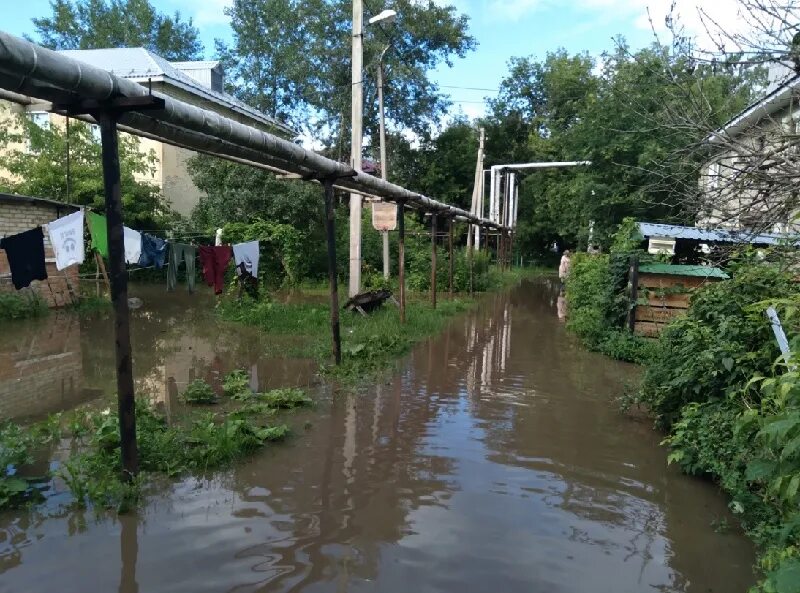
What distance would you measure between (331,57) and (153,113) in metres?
28.5

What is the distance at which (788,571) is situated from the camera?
8.58 feet

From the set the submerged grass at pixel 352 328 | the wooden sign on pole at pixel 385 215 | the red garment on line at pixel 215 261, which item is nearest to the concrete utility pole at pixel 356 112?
the wooden sign on pole at pixel 385 215

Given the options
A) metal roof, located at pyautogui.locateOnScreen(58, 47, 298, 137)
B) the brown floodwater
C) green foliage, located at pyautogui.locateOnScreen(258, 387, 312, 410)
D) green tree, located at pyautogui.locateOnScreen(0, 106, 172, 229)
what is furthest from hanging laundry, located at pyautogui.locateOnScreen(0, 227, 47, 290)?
metal roof, located at pyautogui.locateOnScreen(58, 47, 298, 137)

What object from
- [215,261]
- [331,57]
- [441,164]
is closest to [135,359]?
[215,261]

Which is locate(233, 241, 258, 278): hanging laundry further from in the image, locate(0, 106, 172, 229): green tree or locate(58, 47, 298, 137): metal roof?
locate(58, 47, 298, 137): metal roof

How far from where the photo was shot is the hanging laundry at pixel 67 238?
10977 mm

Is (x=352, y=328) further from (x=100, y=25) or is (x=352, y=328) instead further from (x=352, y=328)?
(x=100, y=25)

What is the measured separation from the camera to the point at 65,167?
20359 millimetres

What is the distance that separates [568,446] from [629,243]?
5.57 metres

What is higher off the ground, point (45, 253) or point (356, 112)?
→ point (356, 112)

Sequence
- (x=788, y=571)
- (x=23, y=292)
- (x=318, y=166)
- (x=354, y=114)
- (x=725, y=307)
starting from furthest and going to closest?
(x=354, y=114) < (x=23, y=292) < (x=318, y=166) < (x=725, y=307) < (x=788, y=571)

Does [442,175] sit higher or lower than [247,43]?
lower

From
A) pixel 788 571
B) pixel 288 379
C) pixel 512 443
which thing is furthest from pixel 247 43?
pixel 788 571

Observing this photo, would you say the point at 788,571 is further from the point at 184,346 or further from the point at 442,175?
the point at 442,175
